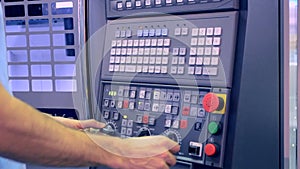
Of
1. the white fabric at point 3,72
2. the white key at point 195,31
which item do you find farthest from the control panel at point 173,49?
the white fabric at point 3,72

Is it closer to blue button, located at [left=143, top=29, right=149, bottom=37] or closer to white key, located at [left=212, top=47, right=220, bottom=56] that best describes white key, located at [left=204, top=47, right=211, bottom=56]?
white key, located at [left=212, top=47, right=220, bottom=56]

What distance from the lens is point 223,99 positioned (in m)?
0.81

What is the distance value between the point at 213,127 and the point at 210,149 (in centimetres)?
4

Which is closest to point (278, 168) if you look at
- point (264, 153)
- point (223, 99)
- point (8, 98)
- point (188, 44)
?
point (264, 153)

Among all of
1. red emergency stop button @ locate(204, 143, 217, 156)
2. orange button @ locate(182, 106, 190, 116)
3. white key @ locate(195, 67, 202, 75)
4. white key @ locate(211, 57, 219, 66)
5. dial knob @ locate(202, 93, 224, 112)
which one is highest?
white key @ locate(211, 57, 219, 66)

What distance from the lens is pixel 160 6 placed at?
905 millimetres

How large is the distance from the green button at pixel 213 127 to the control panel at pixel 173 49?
76 mm

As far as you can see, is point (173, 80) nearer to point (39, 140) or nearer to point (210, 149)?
point (210, 149)

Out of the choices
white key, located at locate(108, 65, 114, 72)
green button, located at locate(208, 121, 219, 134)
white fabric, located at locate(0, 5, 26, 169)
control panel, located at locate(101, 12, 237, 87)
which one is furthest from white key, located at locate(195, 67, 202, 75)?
white fabric, located at locate(0, 5, 26, 169)

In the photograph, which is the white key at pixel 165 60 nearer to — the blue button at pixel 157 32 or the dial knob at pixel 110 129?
the blue button at pixel 157 32

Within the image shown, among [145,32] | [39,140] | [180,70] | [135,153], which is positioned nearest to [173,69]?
[180,70]

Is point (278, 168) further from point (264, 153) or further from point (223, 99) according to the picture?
point (223, 99)

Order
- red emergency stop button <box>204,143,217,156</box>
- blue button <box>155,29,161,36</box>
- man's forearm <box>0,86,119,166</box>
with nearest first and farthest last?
man's forearm <box>0,86,119,166</box>, red emergency stop button <box>204,143,217,156</box>, blue button <box>155,29,161,36</box>

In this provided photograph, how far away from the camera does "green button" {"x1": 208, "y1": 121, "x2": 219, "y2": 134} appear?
808mm
